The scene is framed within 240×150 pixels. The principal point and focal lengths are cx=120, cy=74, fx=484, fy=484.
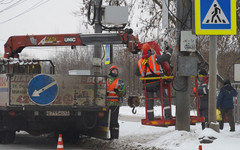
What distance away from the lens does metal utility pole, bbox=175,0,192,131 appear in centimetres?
1129

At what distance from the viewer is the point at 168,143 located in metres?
10.4

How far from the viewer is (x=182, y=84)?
11.4m

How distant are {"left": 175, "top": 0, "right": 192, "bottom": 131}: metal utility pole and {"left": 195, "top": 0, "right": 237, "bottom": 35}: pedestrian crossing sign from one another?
7.24 feet

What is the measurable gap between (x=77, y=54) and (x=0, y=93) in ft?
164

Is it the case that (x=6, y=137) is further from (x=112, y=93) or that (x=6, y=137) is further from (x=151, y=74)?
(x=151, y=74)

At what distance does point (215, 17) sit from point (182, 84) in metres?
2.76

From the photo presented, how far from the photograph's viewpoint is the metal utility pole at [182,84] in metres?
11.3

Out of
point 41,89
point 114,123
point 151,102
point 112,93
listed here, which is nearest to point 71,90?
point 41,89

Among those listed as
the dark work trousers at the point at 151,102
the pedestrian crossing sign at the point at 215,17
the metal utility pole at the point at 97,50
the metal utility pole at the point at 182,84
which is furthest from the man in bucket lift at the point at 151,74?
the metal utility pole at the point at 97,50

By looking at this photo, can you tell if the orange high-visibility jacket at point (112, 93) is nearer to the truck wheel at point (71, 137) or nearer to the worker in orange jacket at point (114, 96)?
the worker in orange jacket at point (114, 96)

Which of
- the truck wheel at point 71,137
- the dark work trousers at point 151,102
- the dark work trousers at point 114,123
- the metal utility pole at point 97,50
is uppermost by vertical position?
the metal utility pole at point 97,50

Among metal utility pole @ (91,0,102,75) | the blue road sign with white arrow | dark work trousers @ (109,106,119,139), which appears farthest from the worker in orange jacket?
metal utility pole @ (91,0,102,75)

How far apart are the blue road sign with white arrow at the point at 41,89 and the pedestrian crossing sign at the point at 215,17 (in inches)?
160

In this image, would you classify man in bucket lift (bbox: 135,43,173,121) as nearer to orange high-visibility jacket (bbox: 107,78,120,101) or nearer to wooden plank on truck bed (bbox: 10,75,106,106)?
orange high-visibility jacket (bbox: 107,78,120,101)
